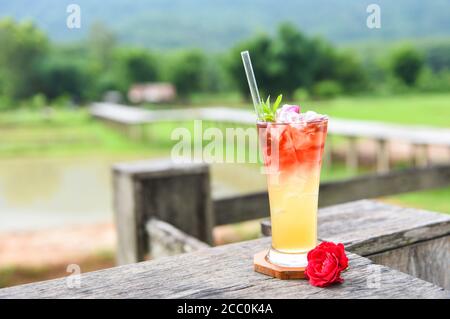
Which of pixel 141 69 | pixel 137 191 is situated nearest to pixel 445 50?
pixel 141 69

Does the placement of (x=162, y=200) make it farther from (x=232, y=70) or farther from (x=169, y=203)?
(x=232, y=70)

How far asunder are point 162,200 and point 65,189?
8210 millimetres

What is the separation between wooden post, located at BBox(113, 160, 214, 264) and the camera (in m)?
2.28

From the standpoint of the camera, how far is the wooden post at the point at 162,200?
2279 mm

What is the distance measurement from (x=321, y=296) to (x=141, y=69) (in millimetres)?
56047

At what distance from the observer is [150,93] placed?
5859 centimetres

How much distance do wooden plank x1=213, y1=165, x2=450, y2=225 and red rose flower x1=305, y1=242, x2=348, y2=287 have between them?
1393 mm

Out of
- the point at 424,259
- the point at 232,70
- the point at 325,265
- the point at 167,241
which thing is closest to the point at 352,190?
the point at 167,241

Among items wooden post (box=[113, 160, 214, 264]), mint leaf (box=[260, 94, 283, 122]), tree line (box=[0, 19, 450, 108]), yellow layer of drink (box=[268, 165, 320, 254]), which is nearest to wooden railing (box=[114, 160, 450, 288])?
wooden post (box=[113, 160, 214, 264])

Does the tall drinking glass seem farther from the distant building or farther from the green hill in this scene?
the green hill

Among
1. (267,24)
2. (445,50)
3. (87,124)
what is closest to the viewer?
(87,124)

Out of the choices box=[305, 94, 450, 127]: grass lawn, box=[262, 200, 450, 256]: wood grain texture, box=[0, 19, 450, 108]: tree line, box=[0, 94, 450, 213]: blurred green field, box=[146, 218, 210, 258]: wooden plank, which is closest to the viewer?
box=[262, 200, 450, 256]: wood grain texture
